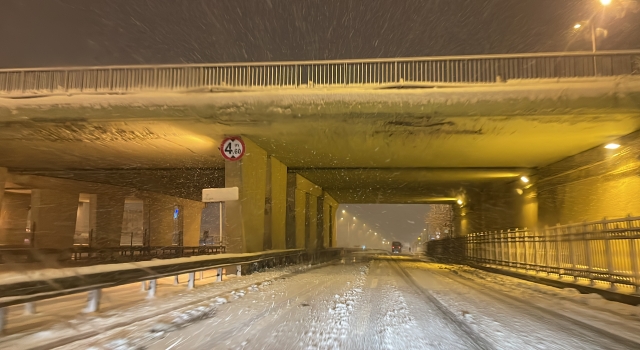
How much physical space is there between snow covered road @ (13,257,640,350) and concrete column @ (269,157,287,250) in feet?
43.3

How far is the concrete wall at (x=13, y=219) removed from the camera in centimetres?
3916

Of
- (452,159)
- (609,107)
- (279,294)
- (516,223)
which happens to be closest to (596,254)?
(609,107)

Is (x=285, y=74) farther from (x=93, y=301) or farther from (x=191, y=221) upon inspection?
(x=191, y=221)

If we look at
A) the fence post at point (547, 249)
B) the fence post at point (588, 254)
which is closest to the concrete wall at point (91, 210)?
the fence post at point (547, 249)

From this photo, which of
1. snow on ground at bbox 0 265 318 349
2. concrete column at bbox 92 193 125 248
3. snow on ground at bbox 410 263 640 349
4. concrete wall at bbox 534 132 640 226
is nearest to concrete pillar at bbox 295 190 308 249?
concrete column at bbox 92 193 125 248

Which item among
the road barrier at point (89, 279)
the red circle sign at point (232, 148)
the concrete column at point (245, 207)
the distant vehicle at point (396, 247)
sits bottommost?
the distant vehicle at point (396, 247)

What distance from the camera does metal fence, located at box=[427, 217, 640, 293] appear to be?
414 inches

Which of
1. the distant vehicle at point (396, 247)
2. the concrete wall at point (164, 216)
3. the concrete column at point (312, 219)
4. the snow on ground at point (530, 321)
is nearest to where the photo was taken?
the snow on ground at point (530, 321)

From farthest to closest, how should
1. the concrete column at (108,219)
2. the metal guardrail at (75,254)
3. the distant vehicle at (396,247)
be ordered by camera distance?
1. the distant vehicle at (396,247)
2. the concrete column at (108,219)
3. the metal guardrail at (75,254)

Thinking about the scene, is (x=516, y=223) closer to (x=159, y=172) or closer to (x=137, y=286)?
(x=159, y=172)

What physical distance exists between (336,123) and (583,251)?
882 cm

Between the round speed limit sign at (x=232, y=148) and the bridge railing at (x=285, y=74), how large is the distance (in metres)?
3.05

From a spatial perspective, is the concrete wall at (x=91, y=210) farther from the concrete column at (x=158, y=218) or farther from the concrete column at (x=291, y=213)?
the concrete column at (x=291, y=213)

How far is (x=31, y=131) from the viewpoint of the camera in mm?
18438
